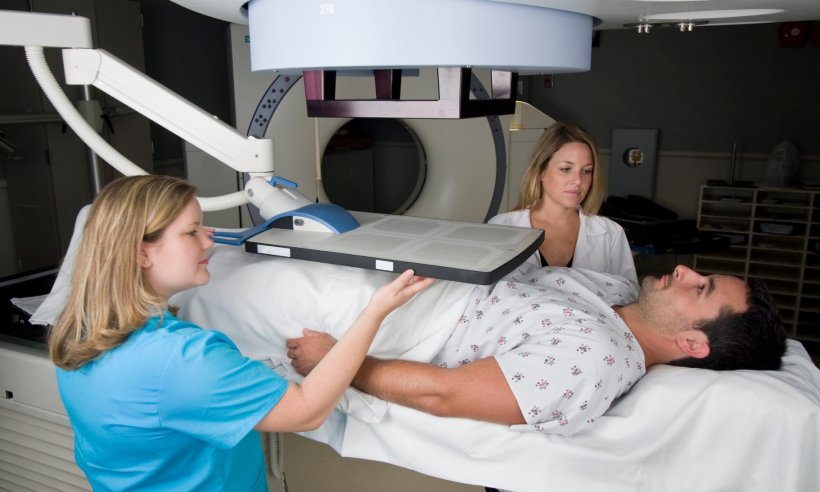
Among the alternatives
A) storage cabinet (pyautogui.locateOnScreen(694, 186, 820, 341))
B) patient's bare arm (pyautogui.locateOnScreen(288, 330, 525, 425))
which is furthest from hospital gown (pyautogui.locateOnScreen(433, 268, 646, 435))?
storage cabinet (pyautogui.locateOnScreen(694, 186, 820, 341))

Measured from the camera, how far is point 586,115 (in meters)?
4.53

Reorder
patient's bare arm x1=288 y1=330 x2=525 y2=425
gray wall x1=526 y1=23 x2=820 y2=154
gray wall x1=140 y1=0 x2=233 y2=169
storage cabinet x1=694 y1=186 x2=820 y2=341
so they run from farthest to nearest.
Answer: gray wall x1=526 y1=23 x2=820 y2=154 < storage cabinet x1=694 y1=186 x2=820 y2=341 < gray wall x1=140 y1=0 x2=233 y2=169 < patient's bare arm x1=288 y1=330 x2=525 y2=425

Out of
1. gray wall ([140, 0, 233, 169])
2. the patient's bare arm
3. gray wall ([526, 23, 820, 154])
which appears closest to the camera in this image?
the patient's bare arm

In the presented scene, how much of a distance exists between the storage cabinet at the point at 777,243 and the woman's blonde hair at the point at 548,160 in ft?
6.23

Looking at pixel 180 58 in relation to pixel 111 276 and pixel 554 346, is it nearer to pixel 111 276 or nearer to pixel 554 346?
pixel 111 276

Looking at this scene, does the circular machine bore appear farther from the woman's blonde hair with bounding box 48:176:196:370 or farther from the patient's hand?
the woman's blonde hair with bounding box 48:176:196:370

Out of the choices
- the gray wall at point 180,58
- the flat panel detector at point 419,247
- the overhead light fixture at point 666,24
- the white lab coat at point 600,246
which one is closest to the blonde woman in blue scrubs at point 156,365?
the flat panel detector at point 419,247

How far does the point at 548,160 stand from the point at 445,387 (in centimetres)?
104

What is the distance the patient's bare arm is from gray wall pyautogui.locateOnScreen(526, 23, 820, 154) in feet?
11.4

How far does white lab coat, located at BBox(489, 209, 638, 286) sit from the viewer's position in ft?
6.21

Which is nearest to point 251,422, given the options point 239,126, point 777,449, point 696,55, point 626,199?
point 777,449

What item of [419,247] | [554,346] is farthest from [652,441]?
[419,247]

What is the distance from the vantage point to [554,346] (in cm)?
114

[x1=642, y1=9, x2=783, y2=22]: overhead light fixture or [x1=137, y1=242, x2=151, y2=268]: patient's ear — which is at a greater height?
[x1=642, y1=9, x2=783, y2=22]: overhead light fixture
